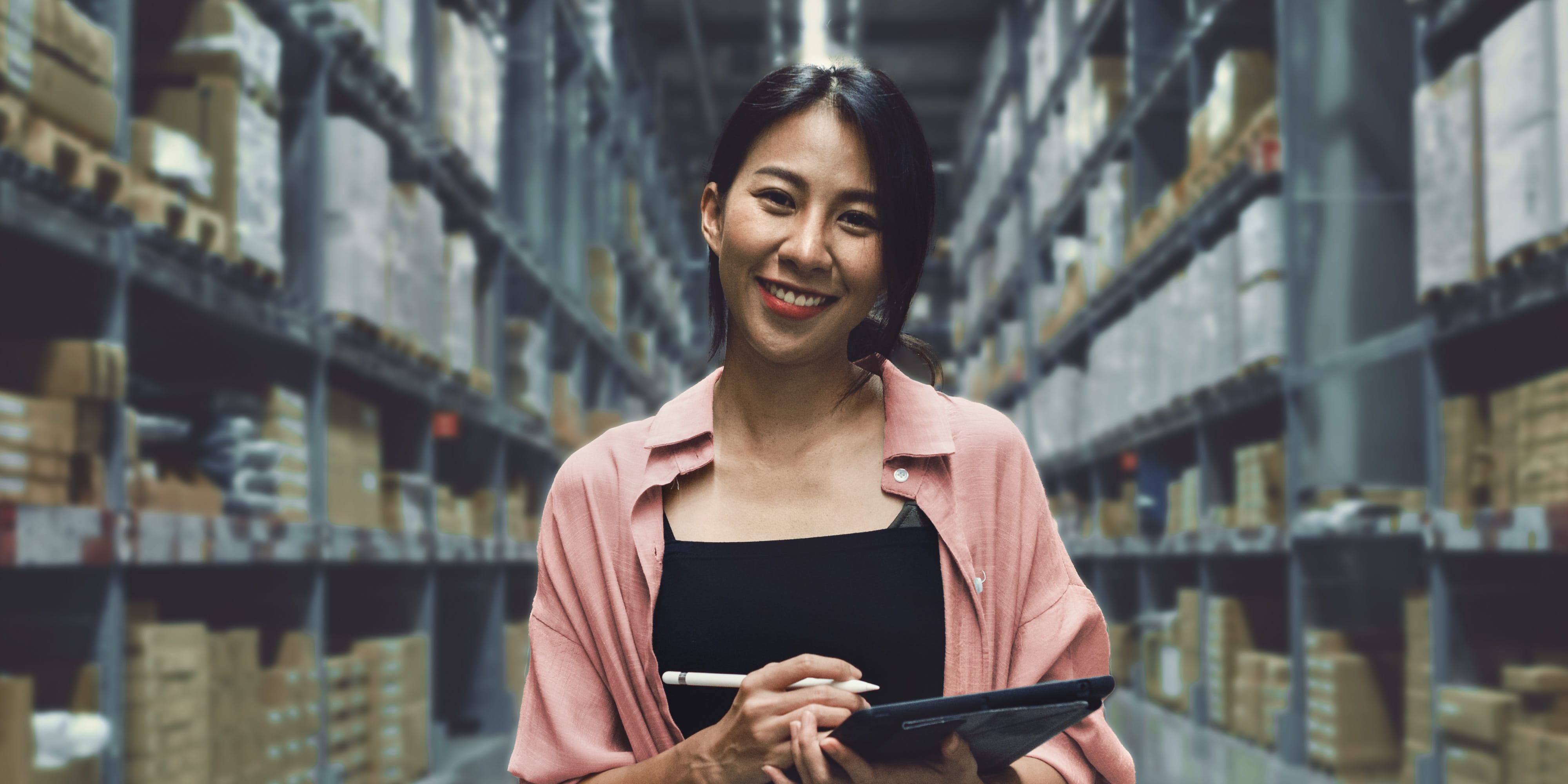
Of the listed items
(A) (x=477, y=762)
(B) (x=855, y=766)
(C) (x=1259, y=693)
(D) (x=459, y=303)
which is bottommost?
(A) (x=477, y=762)

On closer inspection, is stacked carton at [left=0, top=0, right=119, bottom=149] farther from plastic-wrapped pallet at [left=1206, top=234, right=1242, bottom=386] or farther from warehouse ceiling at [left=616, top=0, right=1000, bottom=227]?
warehouse ceiling at [left=616, top=0, right=1000, bottom=227]

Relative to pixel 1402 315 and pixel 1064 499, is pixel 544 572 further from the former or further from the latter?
pixel 1064 499

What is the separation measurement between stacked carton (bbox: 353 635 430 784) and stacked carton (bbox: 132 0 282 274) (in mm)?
1624

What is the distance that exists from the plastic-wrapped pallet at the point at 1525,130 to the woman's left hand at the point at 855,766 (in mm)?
2473

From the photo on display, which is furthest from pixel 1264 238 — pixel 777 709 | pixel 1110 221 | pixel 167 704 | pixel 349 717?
pixel 777 709

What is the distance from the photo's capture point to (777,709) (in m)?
1.09

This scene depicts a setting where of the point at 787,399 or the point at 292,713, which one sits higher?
the point at 787,399

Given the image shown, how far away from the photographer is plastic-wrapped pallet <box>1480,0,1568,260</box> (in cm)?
300

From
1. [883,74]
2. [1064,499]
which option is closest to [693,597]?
[883,74]

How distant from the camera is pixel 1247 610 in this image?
575cm

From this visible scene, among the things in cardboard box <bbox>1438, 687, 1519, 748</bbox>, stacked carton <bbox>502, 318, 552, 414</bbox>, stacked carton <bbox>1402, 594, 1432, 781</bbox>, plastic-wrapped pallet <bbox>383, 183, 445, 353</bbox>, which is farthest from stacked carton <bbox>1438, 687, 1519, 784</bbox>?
stacked carton <bbox>502, 318, 552, 414</bbox>

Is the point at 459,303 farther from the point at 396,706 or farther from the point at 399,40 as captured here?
the point at 396,706

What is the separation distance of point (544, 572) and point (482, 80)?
4.95 m

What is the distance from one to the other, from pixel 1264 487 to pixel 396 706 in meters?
3.14
